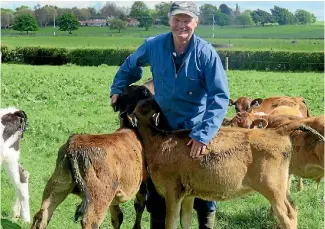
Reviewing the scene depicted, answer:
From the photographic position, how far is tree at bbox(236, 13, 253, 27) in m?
65.2

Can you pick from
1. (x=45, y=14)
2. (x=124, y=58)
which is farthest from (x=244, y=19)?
(x=124, y=58)

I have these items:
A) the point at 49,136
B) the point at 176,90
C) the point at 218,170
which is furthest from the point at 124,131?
the point at 49,136

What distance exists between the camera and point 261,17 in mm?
63594

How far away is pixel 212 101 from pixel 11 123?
3.48 m

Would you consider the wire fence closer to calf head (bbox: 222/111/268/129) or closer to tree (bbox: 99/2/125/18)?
tree (bbox: 99/2/125/18)

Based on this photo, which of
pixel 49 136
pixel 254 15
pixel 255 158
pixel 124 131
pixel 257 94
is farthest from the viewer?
pixel 254 15

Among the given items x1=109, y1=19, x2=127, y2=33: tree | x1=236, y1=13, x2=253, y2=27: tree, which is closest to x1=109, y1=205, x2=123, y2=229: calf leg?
x1=236, y1=13, x2=253, y2=27: tree

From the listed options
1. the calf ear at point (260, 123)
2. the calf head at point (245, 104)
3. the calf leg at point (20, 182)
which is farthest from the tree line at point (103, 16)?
the calf leg at point (20, 182)

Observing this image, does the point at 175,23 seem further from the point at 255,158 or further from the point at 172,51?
the point at 255,158

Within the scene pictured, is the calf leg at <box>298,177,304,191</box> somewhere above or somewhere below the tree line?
below

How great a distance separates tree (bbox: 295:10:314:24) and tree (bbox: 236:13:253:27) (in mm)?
5584

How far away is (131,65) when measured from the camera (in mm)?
5867

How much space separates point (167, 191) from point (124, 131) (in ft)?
2.49

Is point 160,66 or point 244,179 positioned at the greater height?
point 160,66
